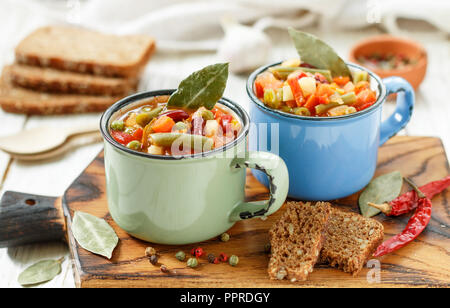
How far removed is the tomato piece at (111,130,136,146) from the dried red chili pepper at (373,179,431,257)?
1.12 metres

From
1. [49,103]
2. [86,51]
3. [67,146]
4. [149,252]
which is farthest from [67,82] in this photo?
[149,252]

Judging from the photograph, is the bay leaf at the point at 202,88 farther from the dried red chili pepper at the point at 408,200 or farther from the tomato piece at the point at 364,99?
the dried red chili pepper at the point at 408,200

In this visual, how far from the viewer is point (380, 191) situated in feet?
9.00

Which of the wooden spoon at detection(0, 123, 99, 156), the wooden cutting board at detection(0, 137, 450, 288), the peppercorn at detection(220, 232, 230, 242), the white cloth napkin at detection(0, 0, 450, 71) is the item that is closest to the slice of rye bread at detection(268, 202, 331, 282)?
the wooden cutting board at detection(0, 137, 450, 288)

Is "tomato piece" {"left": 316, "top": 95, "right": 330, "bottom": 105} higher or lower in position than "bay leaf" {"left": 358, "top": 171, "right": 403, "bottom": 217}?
higher

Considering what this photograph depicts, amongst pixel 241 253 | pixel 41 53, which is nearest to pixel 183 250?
pixel 241 253

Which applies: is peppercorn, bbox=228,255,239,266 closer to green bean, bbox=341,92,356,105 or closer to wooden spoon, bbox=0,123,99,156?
green bean, bbox=341,92,356,105

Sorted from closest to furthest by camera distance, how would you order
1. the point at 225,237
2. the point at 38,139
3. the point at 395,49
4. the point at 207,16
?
the point at 225,237, the point at 38,139, the point at 395,49, the point at 207,16

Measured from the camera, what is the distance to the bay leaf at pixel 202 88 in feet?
7.74

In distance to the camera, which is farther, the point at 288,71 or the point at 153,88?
the point at 153,88

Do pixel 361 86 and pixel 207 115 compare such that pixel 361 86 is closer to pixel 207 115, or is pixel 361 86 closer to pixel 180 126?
pixel 207 115

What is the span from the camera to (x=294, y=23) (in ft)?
16.6

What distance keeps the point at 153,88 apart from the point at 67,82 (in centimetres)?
68

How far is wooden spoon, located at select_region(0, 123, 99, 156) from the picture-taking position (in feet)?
11.6
